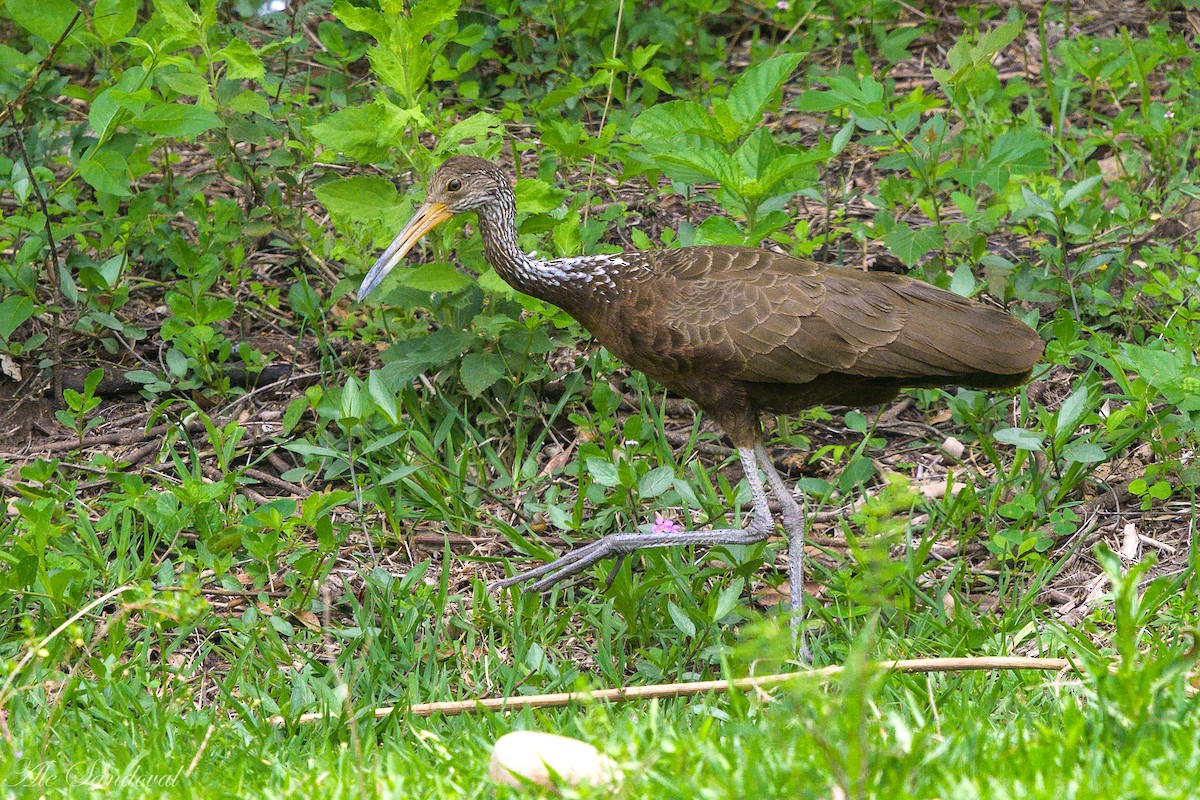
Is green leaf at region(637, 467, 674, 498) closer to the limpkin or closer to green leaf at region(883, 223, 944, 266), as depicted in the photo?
the limpkin

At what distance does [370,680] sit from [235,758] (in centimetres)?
78

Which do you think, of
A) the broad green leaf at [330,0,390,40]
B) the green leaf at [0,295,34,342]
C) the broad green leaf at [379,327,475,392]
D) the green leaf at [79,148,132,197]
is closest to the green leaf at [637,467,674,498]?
the broad green leaf at [379,327,475,392]

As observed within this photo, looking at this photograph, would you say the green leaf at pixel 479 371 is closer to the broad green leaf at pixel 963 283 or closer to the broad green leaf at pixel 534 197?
the broad green leaf at pixel 534 197

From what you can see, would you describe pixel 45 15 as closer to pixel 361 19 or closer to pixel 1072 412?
pixel 361 19

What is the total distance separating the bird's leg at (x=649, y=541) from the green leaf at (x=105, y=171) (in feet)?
7.00

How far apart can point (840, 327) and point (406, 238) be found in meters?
1.70

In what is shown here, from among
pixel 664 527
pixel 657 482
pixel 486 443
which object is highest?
pixel 657 482

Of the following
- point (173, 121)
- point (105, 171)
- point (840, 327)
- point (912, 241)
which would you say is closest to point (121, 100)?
point (173, 121)

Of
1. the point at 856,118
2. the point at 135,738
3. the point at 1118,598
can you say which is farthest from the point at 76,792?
the point at 856,118

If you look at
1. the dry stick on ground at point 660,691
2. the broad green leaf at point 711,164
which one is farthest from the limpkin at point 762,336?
the dry stick on ground at point 660,691

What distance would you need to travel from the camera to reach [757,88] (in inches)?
199

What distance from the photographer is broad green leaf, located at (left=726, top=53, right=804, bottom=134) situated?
502cm

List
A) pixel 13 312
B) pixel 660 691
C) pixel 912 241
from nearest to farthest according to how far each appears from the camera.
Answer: pixel 660 691
pixel 13 312
pixel 912 241

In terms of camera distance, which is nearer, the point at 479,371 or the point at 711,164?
the point at 711,164
